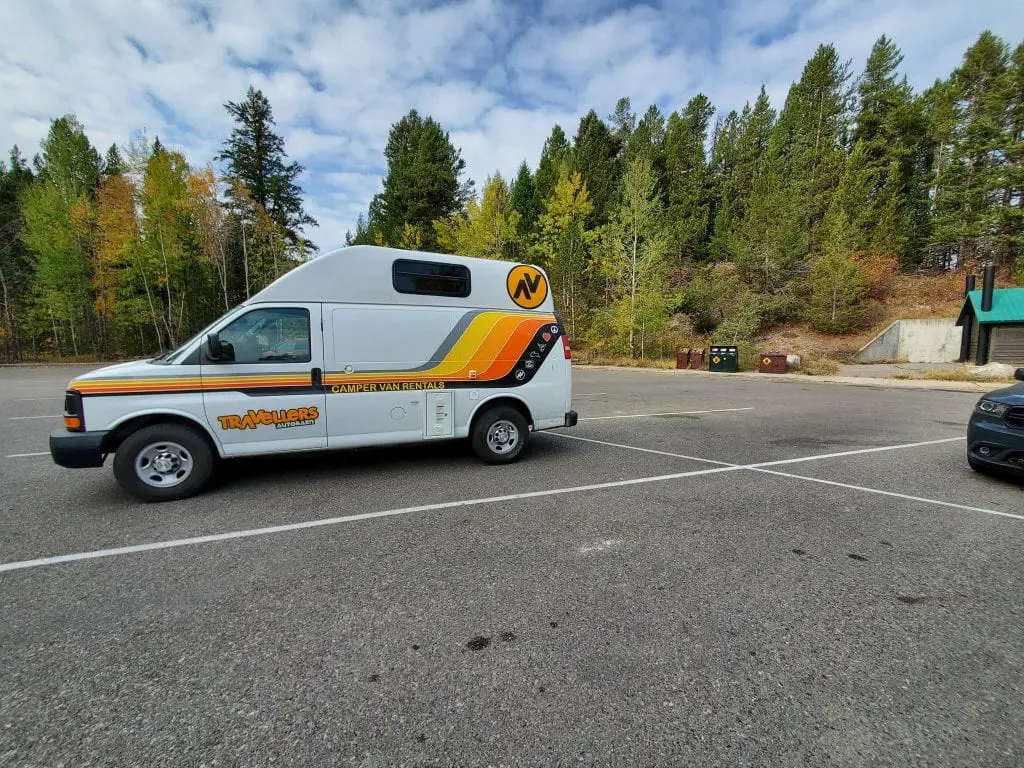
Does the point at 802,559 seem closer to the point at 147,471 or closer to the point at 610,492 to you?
the point at 610,492

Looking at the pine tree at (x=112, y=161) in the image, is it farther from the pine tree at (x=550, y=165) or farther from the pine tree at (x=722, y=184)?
the pine tree at (x=722, y=184)

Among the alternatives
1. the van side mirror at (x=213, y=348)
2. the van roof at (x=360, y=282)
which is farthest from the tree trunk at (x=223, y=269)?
the van side mirror at (x=213, y=348)

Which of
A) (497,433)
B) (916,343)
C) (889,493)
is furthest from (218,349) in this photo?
(916,343)

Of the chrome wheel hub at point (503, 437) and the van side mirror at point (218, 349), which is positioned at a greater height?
the van side mirror at point (218, 349)

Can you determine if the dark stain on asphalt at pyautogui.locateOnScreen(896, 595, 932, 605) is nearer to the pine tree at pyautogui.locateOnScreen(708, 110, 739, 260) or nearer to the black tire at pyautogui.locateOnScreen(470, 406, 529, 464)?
the black tire at pyautogui.locateOnScreen(470, 406, 529, 464)

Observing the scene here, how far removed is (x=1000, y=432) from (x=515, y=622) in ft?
20.3

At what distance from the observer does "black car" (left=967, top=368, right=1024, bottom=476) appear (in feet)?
16.8

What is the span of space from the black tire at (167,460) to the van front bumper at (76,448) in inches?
7.3

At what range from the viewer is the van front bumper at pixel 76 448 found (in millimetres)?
4438

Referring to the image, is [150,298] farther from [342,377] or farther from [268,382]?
[342,377]

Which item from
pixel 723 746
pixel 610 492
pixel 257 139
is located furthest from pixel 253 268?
pixel 723 746

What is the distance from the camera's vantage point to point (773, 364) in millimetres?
24812

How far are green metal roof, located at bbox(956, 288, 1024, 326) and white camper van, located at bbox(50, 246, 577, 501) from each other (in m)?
31.1

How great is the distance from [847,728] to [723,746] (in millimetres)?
575
